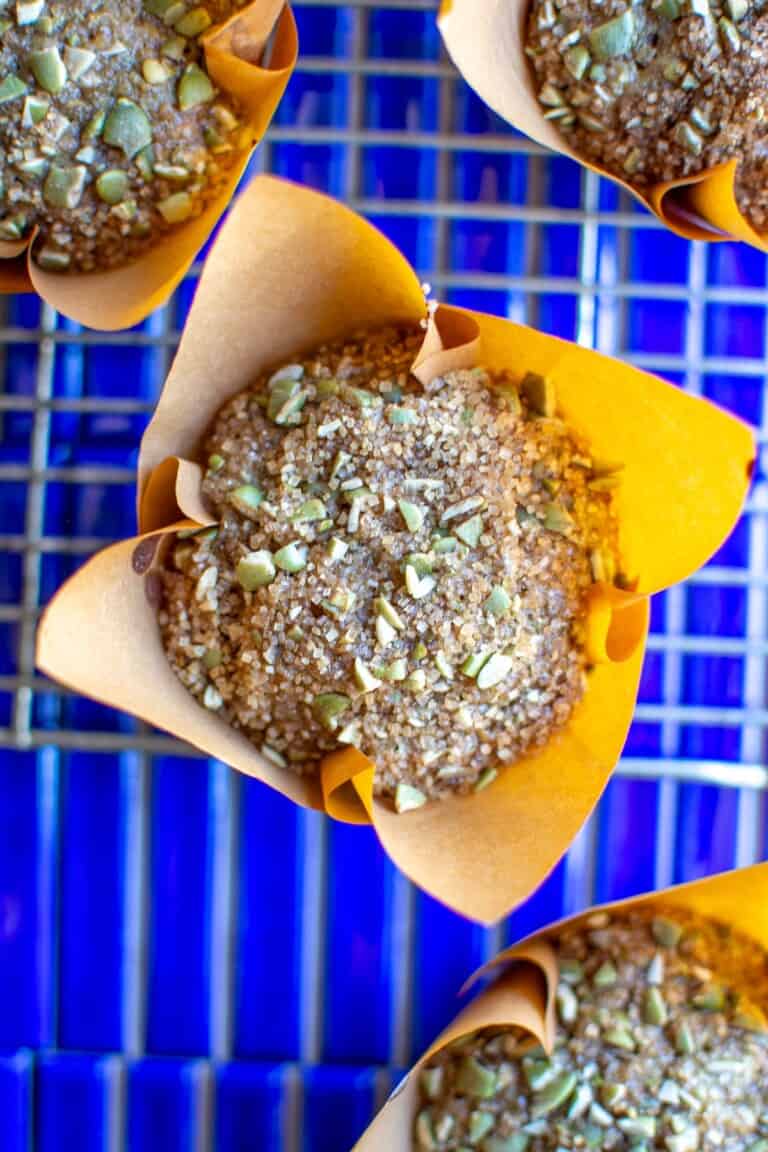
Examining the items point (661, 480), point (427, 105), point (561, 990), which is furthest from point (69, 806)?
point (427, 105)

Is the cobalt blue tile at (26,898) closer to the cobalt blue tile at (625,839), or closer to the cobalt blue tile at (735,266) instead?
the cobalt blue tile at (625,839)

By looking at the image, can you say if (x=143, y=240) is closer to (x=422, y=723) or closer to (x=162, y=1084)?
(x=422, y=723)

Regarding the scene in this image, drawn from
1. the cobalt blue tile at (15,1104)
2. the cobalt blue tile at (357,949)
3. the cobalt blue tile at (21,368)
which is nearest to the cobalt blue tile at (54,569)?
the cobalt blue tile at (21,368)

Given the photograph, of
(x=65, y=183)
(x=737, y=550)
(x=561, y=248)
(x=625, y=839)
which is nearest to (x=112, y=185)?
(x=65, y=183)

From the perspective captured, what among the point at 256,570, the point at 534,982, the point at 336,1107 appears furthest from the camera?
the point at 336,1107

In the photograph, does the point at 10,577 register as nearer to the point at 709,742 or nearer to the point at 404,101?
the point at 404,101

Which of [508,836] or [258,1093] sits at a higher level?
[508,836]
